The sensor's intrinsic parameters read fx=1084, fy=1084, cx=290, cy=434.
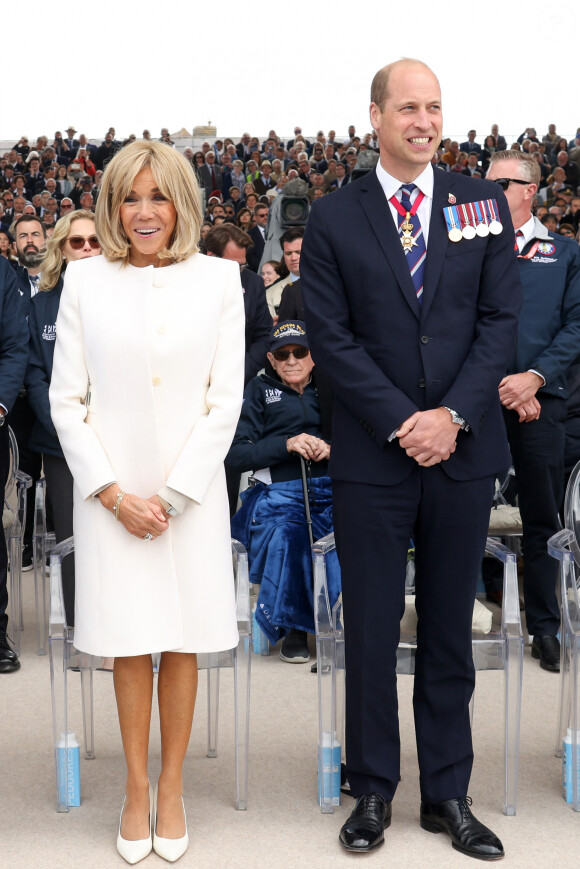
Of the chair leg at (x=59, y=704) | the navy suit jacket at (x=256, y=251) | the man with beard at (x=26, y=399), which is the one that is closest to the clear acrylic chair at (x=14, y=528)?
the man with beard at (x=26, y=399)

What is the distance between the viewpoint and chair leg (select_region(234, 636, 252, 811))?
2.66 metres

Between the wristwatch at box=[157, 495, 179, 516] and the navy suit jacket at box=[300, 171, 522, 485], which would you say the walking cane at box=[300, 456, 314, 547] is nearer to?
the navy suit jacket at box=[300, 171, 522, 485]

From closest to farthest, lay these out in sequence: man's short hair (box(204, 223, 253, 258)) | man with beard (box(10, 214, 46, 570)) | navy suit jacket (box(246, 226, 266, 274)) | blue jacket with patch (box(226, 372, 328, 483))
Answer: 1. blue jacket with patch (box(226, 372, 328, 483))
2. man with beard (box(10, 214, 46, 570))
3. man's short hair (box(204, 223, 253, 258))
4. navy suit jacket (box(246, 226, 266, 274))

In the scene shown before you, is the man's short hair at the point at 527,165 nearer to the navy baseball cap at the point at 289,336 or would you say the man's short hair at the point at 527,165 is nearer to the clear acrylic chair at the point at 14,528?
the navy baseball cap at the point at 289,336

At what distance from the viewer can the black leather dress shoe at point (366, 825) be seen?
241 cm

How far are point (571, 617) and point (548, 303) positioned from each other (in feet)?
4.51

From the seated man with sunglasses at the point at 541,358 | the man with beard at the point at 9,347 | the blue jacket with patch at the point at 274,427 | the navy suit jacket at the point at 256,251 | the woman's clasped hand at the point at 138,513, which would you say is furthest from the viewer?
the navy suit jacket at the point at 256,251

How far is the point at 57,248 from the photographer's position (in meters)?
3.77

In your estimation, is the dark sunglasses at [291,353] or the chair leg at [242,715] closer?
the chair leg at [242,715]

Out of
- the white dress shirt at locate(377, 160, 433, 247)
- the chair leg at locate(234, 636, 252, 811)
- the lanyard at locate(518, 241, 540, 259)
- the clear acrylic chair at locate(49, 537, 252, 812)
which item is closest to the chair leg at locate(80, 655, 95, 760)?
the clear acrylic chair at locate(49, 537, 252, 812)

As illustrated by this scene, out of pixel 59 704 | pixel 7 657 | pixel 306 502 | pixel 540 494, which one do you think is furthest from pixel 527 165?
pixel 7 657

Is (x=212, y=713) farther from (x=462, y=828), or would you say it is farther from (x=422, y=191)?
(x=422, y=191)

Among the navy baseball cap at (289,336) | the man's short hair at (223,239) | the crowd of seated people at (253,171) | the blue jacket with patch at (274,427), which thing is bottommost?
the blue jacket with patch at (274,427)

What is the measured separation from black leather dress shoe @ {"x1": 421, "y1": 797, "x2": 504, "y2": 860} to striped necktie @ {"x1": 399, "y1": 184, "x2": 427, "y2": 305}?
45.4 inches
